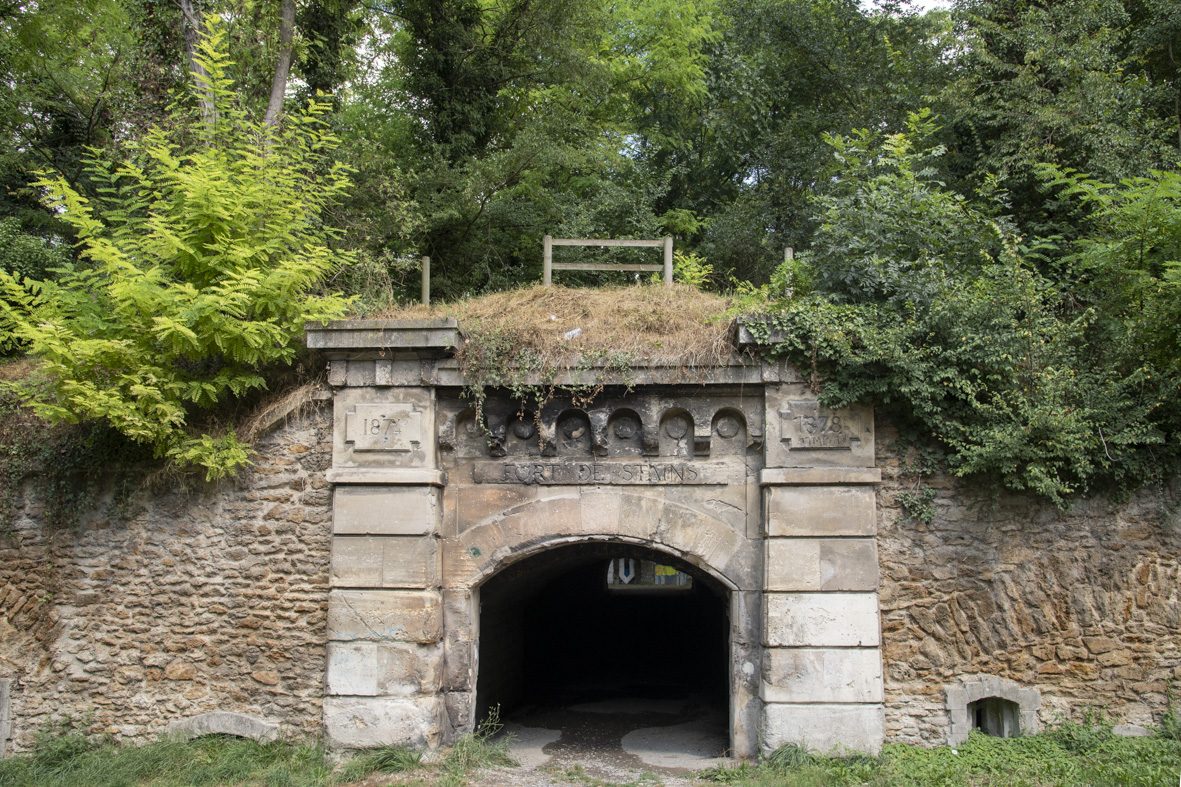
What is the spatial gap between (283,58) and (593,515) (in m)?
8.02

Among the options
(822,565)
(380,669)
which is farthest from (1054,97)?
(380,669)

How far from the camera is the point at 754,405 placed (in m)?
6.88

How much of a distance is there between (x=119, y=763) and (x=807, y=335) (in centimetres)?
660

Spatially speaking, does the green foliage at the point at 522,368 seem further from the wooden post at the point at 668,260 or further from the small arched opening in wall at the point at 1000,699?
the small arched opening in wall at the point at 1000,699

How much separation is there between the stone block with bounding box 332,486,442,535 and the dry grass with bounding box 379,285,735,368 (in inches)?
57.5

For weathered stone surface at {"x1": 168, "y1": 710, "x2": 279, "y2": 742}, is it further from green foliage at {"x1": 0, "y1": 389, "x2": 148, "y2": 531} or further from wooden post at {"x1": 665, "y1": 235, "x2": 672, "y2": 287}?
wooden post at {"x1": 665, "y1": 235, "x2": 672, "y2": 287}

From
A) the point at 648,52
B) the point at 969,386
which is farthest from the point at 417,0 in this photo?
the point at 969,386

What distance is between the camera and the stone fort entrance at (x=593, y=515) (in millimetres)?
6496

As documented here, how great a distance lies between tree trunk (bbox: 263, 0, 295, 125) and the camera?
10820mm

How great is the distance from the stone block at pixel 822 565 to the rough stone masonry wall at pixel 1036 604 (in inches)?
7.2

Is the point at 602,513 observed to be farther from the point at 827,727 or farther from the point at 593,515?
the point at 827,727

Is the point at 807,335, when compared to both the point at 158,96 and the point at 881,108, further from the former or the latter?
the point at 881,108

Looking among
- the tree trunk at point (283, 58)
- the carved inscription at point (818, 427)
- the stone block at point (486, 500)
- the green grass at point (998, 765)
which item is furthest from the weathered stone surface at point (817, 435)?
the tree trunk at point (283, 58)

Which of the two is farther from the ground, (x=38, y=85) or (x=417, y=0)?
(x=417, y=0)
